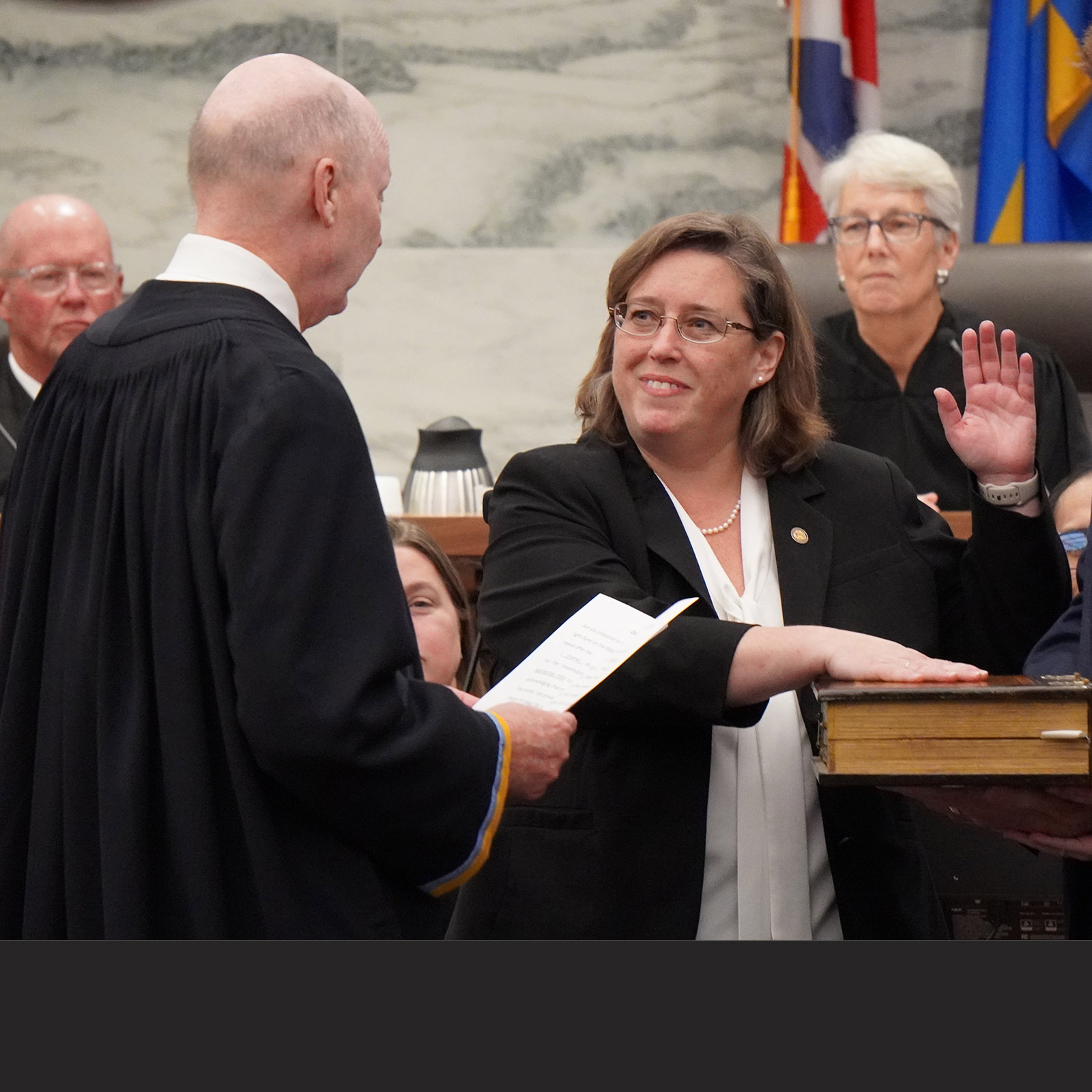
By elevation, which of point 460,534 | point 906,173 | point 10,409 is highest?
point 906,173

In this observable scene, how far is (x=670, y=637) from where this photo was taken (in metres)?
2.01

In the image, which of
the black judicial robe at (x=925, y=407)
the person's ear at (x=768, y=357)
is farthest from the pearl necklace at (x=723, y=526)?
the black judicial robe at (x=925, y=407)

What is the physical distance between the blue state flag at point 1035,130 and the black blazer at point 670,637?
3.48m

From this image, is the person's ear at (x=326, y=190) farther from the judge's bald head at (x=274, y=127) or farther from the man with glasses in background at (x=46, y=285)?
the man with glasses in background at (x=46, y=285)

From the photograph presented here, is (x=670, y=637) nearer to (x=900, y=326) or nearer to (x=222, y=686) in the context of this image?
(x=222, y=686)

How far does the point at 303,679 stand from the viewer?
150 centimetres

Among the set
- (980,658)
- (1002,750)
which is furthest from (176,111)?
(1002,750)

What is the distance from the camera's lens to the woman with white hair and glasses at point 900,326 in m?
4.18

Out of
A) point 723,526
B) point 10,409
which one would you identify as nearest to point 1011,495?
point 723,526

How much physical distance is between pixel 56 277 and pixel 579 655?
313cm

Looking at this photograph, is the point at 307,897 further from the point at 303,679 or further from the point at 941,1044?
the point at 941,1044

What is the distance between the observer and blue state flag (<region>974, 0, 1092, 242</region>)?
5.32 metres

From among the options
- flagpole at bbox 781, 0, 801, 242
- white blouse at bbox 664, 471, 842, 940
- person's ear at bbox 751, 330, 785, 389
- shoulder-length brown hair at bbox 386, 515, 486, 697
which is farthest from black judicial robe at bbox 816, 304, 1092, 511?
white blouse at bbox 664, 471, 842, 940

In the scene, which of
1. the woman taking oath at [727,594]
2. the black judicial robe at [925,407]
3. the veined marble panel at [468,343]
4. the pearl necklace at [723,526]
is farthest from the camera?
the veined marble panel at [468,343]
